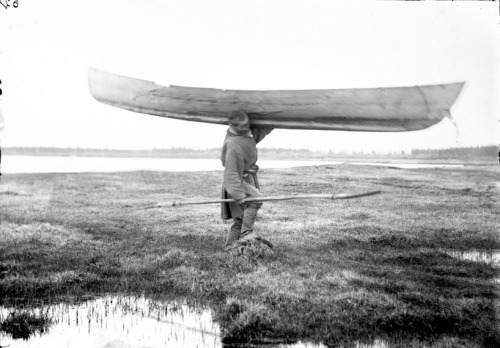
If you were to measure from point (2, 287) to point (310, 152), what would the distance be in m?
5.04

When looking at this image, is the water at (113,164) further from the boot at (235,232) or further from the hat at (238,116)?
the hat at (238,116)

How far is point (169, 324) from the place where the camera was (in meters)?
3.70

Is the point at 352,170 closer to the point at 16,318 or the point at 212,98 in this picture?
the point at 212,98

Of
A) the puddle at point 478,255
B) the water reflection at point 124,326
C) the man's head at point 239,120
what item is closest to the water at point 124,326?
the water reflection at point 124,326

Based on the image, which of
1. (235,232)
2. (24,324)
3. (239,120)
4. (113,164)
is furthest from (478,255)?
(113,164)

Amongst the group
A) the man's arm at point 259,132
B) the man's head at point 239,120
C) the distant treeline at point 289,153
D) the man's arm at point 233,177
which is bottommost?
the man's arm at point 233,177

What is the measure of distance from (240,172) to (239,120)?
0.67m

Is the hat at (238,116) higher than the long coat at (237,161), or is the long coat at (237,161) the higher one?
the hat at (238,116)

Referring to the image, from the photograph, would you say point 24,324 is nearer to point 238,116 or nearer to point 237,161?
point 237,161

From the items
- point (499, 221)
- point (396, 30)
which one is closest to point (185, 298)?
point (499, 221)

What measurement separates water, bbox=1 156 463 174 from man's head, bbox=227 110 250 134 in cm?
245

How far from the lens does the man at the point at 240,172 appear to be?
5.16 metres

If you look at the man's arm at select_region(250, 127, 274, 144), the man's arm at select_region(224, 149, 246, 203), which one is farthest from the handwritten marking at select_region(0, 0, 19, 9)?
the man's arm at select_region(250, 127, 274, 144)

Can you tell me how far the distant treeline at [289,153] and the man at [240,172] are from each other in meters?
1.78
